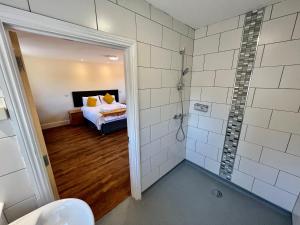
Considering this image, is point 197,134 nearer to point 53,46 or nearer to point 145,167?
point 145,167

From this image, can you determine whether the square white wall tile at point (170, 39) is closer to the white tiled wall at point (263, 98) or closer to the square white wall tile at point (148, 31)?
the square white wall tile at point (148, 31)

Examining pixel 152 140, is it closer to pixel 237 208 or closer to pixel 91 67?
pixel 237 208

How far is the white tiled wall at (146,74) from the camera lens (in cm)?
81

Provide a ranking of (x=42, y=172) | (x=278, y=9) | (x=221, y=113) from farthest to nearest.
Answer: (x=221, y=113)
(x=278, y=9)
(x=42, y=172)

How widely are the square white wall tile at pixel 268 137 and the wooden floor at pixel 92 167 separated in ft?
5.79

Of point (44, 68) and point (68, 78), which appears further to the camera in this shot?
point (68, 78)

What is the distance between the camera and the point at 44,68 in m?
3.96

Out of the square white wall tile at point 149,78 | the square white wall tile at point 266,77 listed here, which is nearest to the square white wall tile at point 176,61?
the square white wall tile at point 149,78

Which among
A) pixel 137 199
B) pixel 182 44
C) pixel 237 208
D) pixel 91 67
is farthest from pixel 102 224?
pixel 91 67

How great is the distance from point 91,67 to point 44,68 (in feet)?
4.61

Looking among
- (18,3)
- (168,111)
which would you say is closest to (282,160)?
(168,111)

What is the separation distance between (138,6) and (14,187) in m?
1.69

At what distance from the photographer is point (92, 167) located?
2342 mm

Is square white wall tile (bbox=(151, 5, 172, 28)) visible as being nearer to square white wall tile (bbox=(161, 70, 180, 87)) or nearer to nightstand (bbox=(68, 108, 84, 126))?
square white wall tile (bbox=(161, 70, 180, 87))
